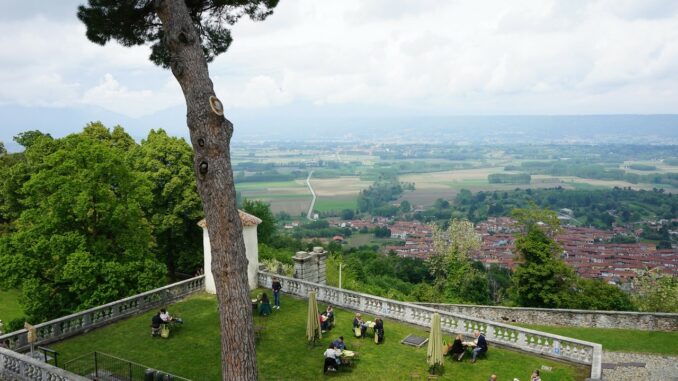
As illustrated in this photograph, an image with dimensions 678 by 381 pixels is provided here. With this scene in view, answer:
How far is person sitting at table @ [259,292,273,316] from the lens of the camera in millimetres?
17962

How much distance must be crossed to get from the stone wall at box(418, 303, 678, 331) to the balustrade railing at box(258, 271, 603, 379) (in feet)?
29.6

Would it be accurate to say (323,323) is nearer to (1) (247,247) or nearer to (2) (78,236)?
(1) (247,247)

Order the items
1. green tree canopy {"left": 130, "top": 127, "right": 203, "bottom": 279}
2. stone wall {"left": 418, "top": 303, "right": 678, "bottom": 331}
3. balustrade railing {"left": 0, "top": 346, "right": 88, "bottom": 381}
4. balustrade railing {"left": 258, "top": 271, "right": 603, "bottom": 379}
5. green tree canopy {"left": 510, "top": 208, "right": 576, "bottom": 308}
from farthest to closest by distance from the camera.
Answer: green tree canopy {"left": 510, "top": 208, "right": 576, "bottom": 308} < green tree canopy {"left": 130, "top": 127, "right": 203, "bottom": 279} < stone wall {"left": 418, "top": 303, "right": 678, "bottom": 331} < balustrade railing {"left": 258, "top": 271, "right": 603, "bottom": 379} < balustrade railing {"left": 0, "top": 346, "right": 88, "bottom": 381}

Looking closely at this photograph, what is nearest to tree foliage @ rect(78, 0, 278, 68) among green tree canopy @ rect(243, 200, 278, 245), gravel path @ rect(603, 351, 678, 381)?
gravel path @ rect(603, 351, 678, 381)

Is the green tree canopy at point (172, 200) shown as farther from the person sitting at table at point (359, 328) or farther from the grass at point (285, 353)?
the person sitting at table at point (359, 328)

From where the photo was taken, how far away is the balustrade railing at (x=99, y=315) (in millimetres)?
14531

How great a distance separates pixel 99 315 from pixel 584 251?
6962 cm

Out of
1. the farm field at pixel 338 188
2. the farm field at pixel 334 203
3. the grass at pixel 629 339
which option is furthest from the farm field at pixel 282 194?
the grass at pixel 629 339

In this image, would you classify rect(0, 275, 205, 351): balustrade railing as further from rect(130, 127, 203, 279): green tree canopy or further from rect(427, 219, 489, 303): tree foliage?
rect(427, 219, 489, 303): tree foliage

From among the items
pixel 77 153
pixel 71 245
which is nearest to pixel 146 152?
pixel 77 153

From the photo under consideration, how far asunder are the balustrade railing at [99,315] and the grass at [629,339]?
1731 centimetres

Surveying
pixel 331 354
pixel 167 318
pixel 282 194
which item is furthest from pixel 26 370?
pixel 282 194

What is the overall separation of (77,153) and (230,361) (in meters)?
14.6

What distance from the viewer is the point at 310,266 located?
21688 mm
